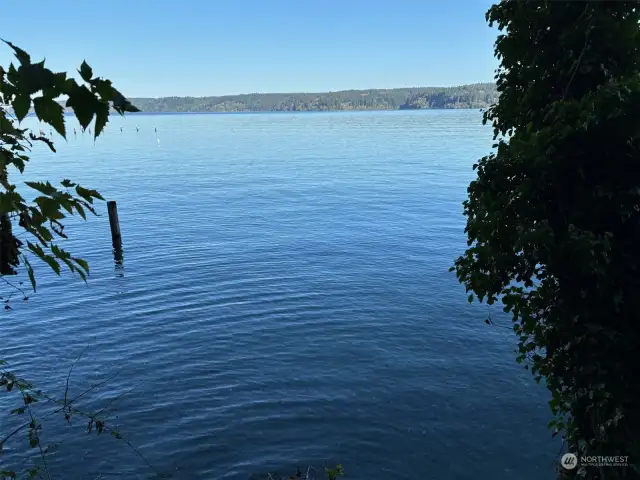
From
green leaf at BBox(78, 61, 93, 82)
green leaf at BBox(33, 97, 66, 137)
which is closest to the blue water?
green leaf at BBox(33, 97, 66, 137)

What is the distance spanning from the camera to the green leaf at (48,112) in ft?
8.01

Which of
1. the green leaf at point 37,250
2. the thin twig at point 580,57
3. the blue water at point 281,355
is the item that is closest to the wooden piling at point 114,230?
the blue water at point 281,355

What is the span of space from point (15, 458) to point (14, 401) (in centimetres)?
409

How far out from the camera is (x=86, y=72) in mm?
2412

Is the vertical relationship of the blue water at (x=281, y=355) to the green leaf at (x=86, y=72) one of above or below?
below

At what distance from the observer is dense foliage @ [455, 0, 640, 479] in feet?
27.6

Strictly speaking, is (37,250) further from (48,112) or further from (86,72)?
(86,72)

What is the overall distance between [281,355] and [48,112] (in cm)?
2068

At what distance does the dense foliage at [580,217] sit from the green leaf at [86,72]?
726cm

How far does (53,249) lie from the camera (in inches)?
126

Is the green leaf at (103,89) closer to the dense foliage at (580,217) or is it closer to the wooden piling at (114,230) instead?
the dense foliage at (580,217)

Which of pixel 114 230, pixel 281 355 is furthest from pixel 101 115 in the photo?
pixel 114 230

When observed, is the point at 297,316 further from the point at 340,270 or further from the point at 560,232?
the point at 560,232

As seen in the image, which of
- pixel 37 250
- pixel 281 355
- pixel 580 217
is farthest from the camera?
pixel 281 355
